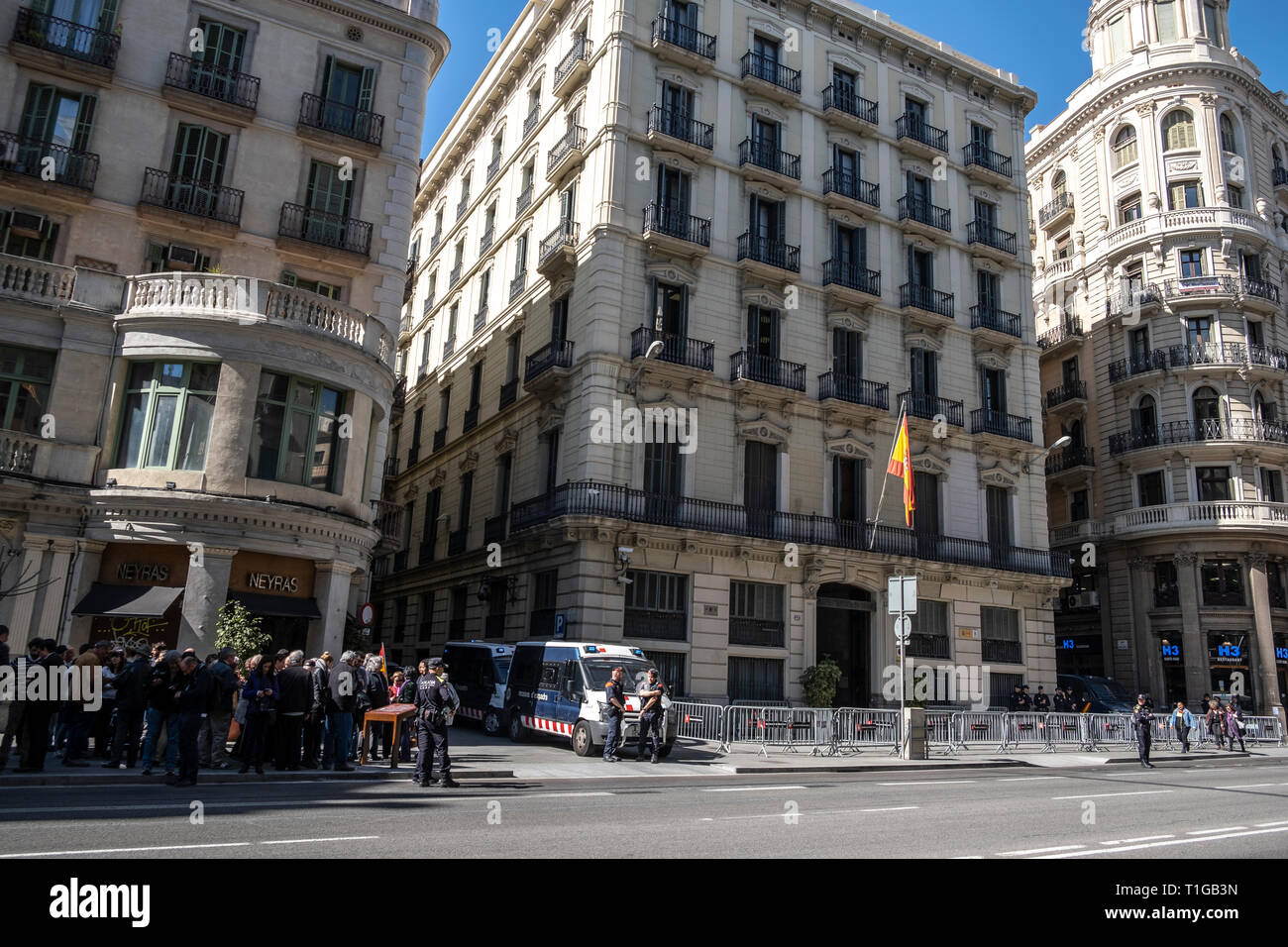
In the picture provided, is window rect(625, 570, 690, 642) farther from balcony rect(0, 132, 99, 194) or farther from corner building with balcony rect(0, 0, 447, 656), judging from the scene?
balcony rect(0, 132, 99, 194)

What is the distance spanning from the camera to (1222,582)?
39.7 meters

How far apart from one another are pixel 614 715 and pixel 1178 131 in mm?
44002

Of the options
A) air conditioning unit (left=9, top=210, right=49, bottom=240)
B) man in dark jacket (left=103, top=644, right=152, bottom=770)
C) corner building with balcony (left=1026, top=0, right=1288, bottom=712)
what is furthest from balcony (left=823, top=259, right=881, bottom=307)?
man in dark jacket (left=103, top=644, right=152, bottom=770)

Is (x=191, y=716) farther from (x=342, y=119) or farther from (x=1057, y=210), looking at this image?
(x=1057, y=210)

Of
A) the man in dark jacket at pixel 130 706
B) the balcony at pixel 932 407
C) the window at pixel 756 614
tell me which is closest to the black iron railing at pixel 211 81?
the man in dark jacket at pixel 130 706

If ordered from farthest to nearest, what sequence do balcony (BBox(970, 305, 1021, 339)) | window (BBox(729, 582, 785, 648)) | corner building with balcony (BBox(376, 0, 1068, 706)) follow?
balcony (BBox(970, 305, 1021, 339)) → window (BBox(729, 582, 785, 648)) → corner building with balcony (BBox(376, 0, 1068, 706))

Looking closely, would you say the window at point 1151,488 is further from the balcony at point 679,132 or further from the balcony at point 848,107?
the balcony at point 679,132

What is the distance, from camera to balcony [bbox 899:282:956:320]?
34188 millimetres

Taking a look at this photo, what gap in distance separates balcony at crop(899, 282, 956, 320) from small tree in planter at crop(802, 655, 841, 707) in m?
14.3

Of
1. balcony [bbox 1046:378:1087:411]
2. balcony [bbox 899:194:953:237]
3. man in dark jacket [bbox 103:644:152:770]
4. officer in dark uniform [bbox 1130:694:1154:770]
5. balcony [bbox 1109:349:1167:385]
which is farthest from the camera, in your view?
balcony [bbox 1046:378:1087:411]

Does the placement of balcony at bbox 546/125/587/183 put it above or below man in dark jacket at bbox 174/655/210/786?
above

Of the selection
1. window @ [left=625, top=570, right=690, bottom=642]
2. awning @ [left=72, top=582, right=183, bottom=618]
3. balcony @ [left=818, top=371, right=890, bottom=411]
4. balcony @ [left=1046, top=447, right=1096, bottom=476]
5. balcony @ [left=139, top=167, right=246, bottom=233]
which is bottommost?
awning @ [left=72, top=582, right=183, bottom=618]

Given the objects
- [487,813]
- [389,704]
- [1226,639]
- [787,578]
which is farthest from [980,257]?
[487,813]
